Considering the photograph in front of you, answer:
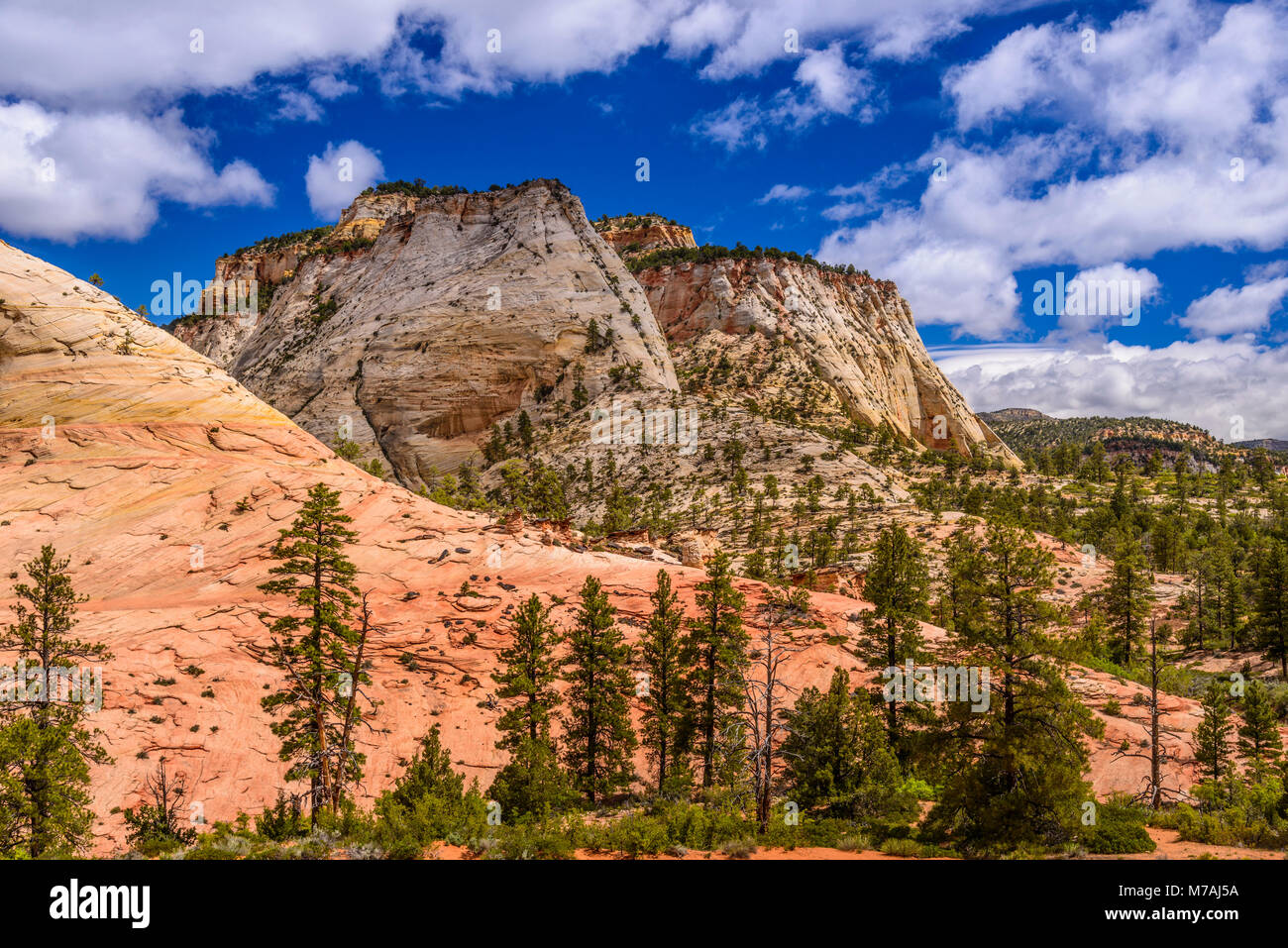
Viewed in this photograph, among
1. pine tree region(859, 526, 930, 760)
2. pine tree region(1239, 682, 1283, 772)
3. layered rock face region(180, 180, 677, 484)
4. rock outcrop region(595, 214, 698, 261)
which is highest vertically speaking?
rock outcrop region(595, 214, 698, 261)

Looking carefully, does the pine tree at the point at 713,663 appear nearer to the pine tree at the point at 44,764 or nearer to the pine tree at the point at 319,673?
the pine tree at the point at 319,673

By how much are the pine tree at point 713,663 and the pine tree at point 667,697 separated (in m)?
0.51

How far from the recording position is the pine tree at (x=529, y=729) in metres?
21.4

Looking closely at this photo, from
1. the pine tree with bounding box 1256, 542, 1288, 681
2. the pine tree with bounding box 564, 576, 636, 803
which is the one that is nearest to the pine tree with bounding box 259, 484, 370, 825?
the pine tree with bounding box 564, 576, 636, 803

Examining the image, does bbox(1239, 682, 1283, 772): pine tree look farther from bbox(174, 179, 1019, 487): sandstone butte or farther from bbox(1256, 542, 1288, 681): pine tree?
bbox(174, 179, 1019, 487): sandstone butte

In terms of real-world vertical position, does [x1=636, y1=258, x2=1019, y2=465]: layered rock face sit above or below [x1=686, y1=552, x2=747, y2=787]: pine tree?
above

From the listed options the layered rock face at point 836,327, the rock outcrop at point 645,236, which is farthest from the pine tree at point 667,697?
the rock outcrop at point 645,236

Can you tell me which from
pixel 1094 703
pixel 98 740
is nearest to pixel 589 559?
pixel 98 740

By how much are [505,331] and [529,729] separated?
2924 inches

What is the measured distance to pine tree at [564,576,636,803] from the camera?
25.4 m

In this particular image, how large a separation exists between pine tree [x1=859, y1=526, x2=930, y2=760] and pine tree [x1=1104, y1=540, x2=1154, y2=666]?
90.3 feet

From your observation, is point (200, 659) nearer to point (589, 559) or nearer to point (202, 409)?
point (589, 559)

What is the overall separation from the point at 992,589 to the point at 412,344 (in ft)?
292

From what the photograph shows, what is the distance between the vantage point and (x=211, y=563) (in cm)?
3397
